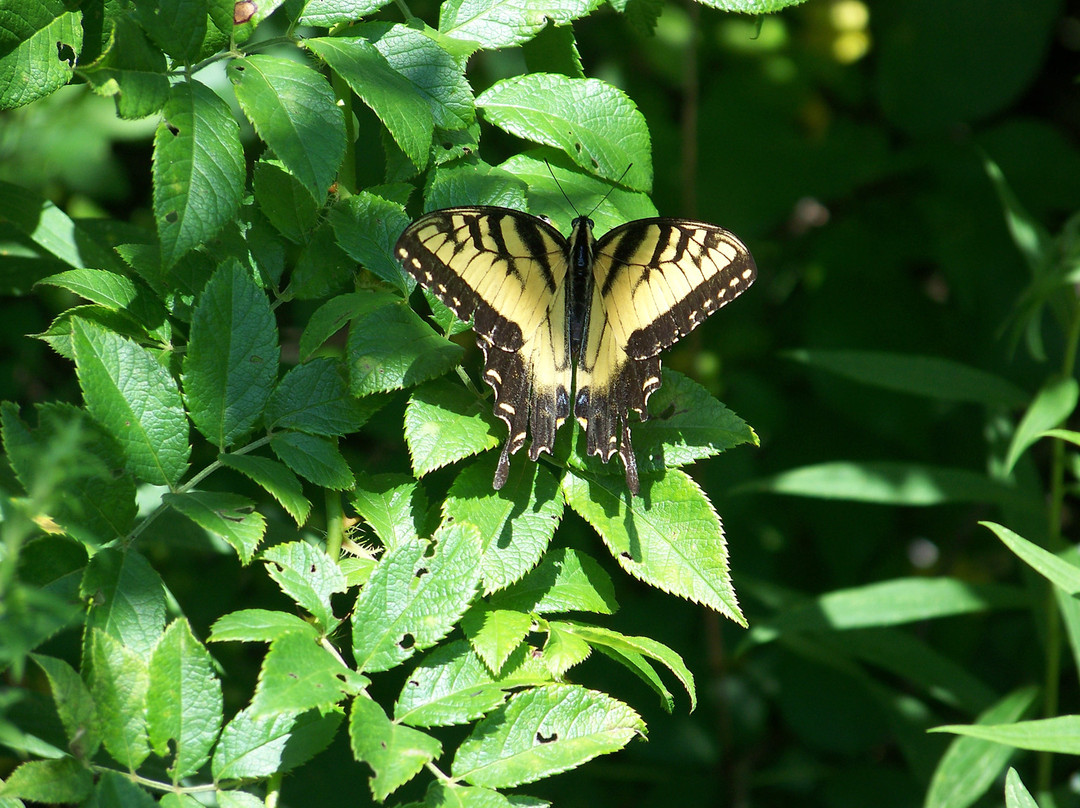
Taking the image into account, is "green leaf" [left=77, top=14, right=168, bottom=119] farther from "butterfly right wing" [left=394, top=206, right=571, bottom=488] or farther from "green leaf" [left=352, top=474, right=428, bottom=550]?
"green leaf" [left=352, top=474, right=428, bottom=550]

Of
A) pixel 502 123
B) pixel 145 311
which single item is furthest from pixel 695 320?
pixel 145 311

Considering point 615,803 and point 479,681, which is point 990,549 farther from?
point 479,681

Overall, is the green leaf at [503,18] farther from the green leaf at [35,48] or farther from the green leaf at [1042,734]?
the green leaf at [1042,734]

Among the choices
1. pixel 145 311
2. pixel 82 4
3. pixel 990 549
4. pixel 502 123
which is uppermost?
pixel 82 4

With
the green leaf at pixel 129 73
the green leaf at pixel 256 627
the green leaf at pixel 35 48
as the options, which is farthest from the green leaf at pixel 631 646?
the green leaf at pixel 35 48

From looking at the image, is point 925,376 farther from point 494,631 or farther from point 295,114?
point 295,114

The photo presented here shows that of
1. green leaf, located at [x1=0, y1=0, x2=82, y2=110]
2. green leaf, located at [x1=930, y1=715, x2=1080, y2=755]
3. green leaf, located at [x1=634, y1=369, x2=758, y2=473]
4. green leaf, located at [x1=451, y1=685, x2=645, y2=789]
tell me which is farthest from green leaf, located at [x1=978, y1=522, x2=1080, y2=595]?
green leaf, located at [x1=0, y1=0, x2=82, y2=110]
